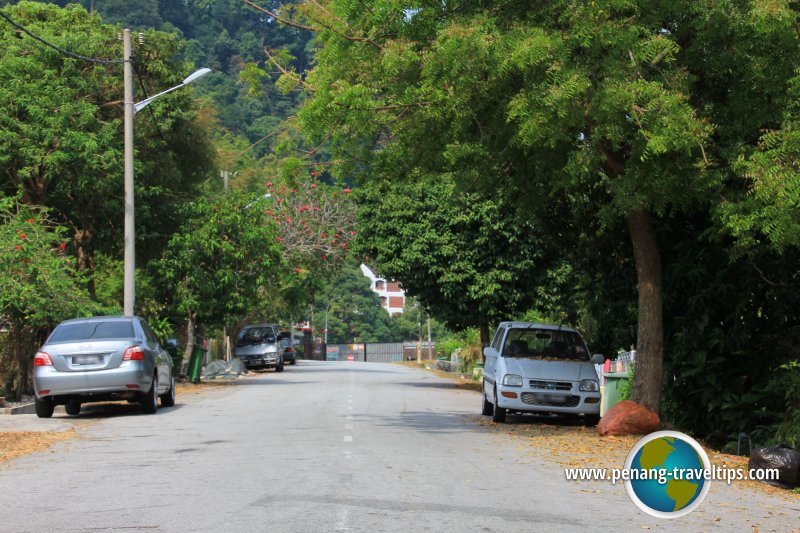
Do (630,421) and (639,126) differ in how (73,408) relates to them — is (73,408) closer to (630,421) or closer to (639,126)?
(630,421)

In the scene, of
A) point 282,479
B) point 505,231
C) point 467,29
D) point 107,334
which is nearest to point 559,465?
point 282,479

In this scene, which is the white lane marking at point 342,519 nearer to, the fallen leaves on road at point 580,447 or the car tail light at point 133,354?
the fallen leaves on road at point 580,447

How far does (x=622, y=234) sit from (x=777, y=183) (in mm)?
6869

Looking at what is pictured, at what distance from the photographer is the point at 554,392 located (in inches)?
730

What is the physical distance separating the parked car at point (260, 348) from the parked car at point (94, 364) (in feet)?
87.9

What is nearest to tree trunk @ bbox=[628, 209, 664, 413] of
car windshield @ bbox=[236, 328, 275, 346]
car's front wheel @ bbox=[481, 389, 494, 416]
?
car's front wheel @ bbox=[481, 389, 494, 416]

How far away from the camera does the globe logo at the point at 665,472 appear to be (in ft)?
28.2

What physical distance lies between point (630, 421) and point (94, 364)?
28.9 ft

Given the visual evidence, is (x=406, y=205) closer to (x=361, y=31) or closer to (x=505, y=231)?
(x=505, y=231)

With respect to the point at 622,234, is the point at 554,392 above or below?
below

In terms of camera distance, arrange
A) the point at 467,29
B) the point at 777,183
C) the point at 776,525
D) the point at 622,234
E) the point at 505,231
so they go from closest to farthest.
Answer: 1. the point at 776,525
2. the point at 777,183
3. the point at 467,29
4. the point at 622,234
5. the point at 505,231

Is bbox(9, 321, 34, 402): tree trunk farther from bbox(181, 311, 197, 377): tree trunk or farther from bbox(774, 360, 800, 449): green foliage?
bbox(774, 360, 800, 449): green foliage

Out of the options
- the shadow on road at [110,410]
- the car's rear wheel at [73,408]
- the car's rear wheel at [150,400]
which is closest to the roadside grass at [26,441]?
the car's rear wheel at [150,400]

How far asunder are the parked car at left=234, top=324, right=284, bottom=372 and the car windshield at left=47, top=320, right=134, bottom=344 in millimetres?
26944
